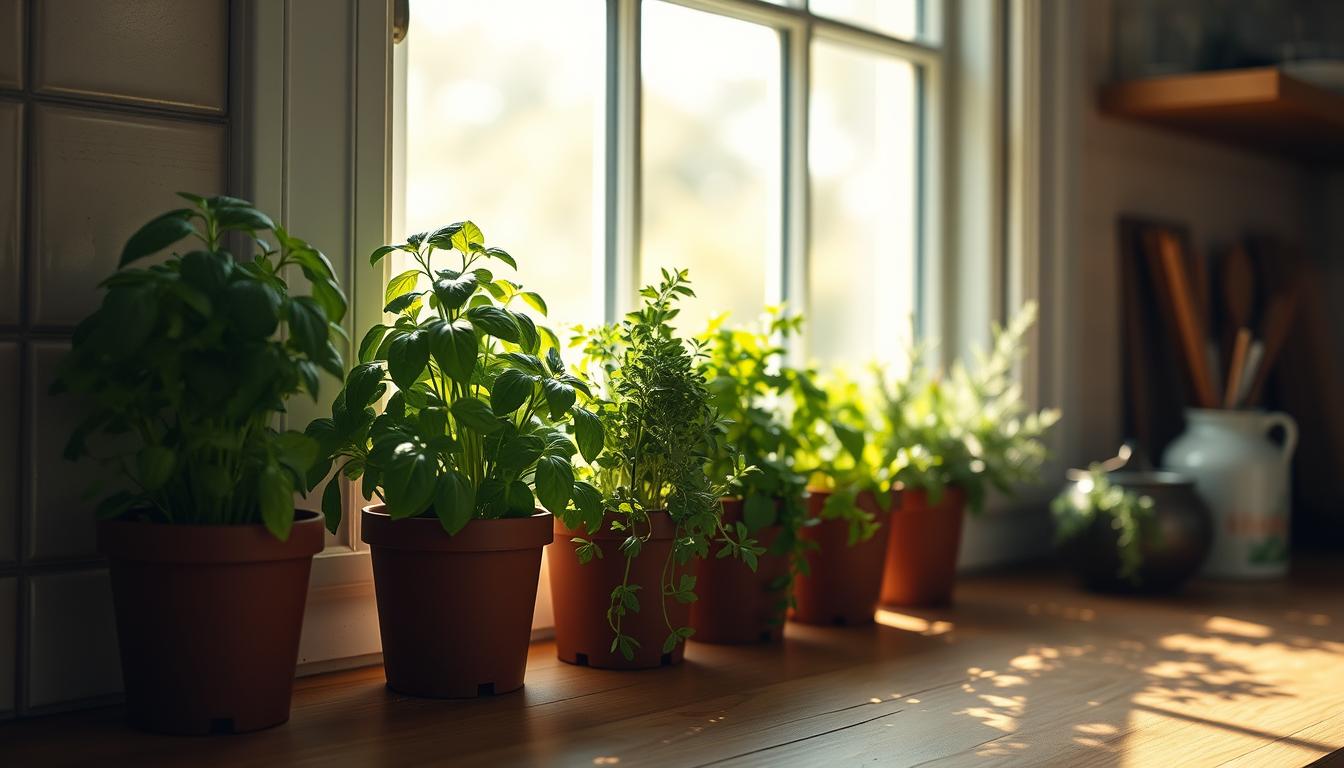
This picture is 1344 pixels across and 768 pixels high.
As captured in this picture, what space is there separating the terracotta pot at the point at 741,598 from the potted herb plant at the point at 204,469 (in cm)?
58

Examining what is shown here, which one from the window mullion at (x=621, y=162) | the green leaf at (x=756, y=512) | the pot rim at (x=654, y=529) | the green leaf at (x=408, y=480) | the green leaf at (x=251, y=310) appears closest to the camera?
the green leaf at (x=251, y=310)

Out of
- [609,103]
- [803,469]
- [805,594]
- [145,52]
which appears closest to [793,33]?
[609,103]

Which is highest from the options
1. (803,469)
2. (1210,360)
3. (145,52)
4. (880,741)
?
(145,52)

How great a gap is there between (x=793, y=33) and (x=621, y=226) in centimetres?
51

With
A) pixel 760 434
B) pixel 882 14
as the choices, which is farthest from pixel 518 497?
pixel 882 14

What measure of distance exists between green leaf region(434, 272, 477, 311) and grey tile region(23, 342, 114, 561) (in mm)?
371

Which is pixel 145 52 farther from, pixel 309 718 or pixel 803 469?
pixel 803 469

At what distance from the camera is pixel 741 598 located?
1675mm

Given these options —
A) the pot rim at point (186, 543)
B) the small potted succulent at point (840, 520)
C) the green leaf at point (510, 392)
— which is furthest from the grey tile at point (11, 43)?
the small potted succulent at point (840, 520)

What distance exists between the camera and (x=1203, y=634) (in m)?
1.84

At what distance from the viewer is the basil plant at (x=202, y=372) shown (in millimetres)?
1148

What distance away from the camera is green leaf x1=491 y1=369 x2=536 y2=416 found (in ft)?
4.38

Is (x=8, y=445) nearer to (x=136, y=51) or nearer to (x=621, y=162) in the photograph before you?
(x=136, y=51)

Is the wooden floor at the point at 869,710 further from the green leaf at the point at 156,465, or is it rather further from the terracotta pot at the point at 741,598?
the green leaf at the point at 156,465
